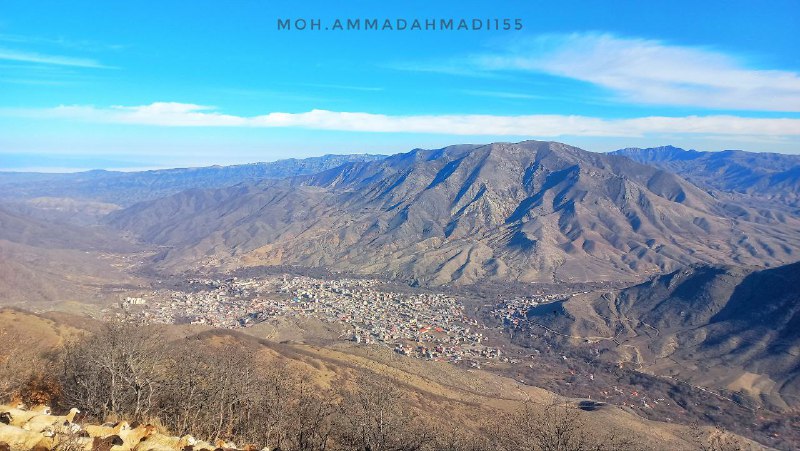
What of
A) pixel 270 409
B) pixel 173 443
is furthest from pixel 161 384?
pixel 173 443

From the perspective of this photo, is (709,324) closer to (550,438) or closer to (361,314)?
(361,314)

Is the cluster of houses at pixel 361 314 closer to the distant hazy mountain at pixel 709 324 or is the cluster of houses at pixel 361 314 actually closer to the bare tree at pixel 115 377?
the distant hazy mountain at pixel 709 324

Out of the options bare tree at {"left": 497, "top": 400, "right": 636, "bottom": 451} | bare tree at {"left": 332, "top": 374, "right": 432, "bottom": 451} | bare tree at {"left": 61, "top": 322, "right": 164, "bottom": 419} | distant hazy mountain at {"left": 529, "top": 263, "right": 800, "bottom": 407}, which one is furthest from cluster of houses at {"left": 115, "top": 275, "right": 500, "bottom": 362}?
bare tree at {"left": 61, "top": 322, "right": 164, "bottom": 419}

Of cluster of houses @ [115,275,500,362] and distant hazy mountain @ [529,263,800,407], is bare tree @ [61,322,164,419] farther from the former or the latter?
distant hazy mountain @ [529,263,800,407]

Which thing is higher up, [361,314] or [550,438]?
[550,438]

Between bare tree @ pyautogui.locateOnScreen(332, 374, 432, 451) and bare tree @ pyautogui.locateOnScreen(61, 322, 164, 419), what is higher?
bare tree @ pyautogui.locateOnScreen(61, 322, 164, 419)

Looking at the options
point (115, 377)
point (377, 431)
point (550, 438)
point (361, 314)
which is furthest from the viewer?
point (361, 314)

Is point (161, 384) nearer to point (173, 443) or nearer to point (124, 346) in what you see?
point (124, 346)

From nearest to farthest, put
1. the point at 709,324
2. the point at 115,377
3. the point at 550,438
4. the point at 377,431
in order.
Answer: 1. the point at 550,438
2. the point at 115,377
3. the point at 377,431
4. the point at 709,324

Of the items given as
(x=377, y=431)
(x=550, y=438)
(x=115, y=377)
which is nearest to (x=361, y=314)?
(x=377, y=431)

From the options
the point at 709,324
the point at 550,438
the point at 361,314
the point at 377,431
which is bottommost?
the point at 361,314
